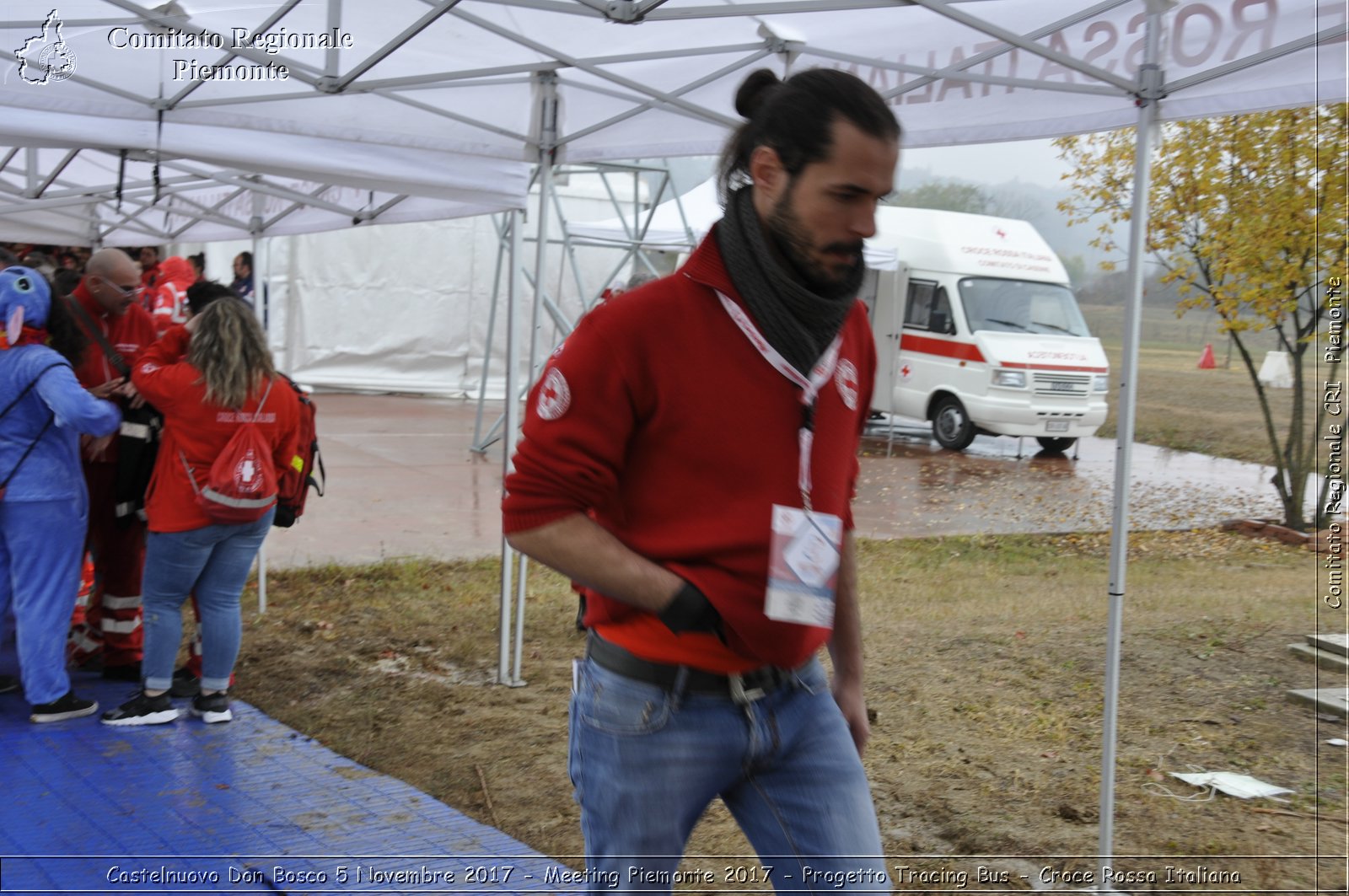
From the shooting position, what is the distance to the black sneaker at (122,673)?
19.6 feet

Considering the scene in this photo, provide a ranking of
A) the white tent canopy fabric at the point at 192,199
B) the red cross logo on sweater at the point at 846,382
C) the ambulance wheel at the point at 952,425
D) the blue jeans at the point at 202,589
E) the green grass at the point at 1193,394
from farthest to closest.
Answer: the green grass at the point at 1193,394 → the ambulance wheel at the point at 952,425 → the white tent canopy fabric at the point at 192,199 → the blue jeans at the point at 202,589 → the red cross logo on sweater at the point at 846,382

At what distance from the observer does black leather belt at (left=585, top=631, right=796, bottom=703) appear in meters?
1.92

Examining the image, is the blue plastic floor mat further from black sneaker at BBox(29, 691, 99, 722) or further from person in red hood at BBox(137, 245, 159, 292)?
person in red hood at BBox(137, 245, 159, 292)

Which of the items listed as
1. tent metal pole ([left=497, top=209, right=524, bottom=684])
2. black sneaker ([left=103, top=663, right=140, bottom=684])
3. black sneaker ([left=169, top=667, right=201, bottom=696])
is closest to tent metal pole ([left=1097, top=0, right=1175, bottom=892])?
tent metal pole ([left=497, top=209, right=524, bottom=684])

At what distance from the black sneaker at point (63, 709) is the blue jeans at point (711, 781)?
4.23 metres

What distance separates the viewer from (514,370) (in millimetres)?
5930

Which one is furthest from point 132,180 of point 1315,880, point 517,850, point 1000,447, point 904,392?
point 1000,447

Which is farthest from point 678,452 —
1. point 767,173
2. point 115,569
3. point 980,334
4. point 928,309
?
point 928,309

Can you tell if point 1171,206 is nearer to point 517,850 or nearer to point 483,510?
point 483,510

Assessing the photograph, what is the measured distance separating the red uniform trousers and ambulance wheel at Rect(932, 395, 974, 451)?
42.8 ft

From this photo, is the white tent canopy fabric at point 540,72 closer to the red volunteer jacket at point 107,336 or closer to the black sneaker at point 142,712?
the red volunteer jacket at point 107,336

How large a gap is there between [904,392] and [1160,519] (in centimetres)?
596

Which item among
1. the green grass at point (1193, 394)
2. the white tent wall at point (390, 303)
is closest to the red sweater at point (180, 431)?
the green grass at point (1193, 394)

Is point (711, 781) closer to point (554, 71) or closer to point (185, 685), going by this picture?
point (554, 71)
